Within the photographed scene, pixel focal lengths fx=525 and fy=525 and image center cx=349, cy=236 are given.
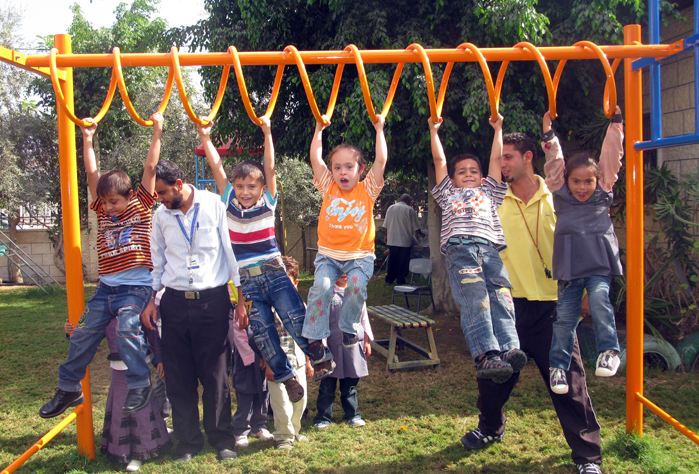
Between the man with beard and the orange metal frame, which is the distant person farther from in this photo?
the man with beard

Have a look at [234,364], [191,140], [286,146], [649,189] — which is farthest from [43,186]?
[649,189]

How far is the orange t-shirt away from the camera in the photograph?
3.14 meters

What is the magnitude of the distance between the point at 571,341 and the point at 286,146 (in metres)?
5.44

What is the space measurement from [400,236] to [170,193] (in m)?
7.42

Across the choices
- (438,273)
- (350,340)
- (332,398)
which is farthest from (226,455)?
(438,273)

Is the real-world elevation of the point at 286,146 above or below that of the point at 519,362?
above

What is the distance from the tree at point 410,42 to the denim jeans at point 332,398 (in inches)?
120

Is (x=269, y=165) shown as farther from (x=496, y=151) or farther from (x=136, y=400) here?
(x=136, y=400)

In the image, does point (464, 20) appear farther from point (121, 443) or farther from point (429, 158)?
point (121, 443)

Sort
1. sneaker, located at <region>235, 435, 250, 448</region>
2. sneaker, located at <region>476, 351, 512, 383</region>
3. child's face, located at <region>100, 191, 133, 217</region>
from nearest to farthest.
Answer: sneaker, located at <region>476, 351, 512, 383</region> < child's face, located at <region>100, 191, 133, 217</region> < sneaker, located at <region>235, 435, 250, 448</region>

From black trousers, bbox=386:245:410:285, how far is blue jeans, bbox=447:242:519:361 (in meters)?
7.57

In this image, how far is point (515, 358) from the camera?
284 cm

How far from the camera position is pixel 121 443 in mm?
3445

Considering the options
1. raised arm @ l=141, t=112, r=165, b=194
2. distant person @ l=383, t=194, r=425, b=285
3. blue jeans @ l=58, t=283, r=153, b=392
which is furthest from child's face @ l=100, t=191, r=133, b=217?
distant person @ l=383, t=194, r=425, b=285
